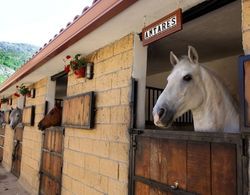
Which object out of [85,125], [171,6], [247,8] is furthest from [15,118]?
[247,8]

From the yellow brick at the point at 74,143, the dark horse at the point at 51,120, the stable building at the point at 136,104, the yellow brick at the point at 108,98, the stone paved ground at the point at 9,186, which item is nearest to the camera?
the stable building at the point at 136,104

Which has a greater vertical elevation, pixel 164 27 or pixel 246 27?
pixel 164 27

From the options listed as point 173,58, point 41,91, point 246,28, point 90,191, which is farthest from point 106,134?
point 41,91

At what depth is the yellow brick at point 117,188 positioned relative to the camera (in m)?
2.71

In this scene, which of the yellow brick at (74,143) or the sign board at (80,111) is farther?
the yellow brick at (74,143)

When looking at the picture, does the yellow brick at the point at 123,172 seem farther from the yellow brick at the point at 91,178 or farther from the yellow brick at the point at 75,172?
the yellow brick at the point at 75,172

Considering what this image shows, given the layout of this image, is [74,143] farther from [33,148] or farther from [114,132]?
[33,148]

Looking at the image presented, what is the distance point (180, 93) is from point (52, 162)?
3421 millimetres

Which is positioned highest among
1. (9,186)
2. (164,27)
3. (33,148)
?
(164,27)

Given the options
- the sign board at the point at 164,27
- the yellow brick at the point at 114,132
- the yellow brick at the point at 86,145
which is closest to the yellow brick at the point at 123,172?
the yellow brick at the point at 114,132

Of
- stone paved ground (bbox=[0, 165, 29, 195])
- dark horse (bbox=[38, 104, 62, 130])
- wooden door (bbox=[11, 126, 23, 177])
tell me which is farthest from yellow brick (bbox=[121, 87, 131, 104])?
wooden door (bbox=[11, 126, 23, 177])

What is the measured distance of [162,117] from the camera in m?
1.96

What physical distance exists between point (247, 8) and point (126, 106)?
152 centimetres

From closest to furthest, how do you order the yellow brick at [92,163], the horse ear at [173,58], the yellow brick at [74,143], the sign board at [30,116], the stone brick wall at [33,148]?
1. the horse ear at [173,58]
2. the yellow brick at [92,163]
3. the yellow brick at [74,143]
4. the stone brick wall at [33,148]
5. the sign board at [30,116]
